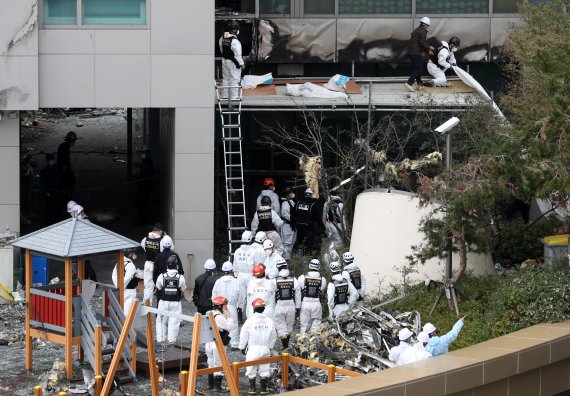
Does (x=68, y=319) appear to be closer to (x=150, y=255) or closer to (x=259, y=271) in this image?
(x=259, y=271)

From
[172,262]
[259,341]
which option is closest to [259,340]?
[259,341]

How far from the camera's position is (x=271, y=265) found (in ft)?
78.9

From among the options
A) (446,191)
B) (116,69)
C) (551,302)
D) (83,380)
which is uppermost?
(116,69)

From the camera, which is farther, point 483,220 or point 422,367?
point 483,220

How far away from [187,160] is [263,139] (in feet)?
18.0

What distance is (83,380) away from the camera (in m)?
20.3

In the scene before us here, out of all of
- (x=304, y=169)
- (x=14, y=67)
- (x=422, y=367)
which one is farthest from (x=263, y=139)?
(x=422, y=367)

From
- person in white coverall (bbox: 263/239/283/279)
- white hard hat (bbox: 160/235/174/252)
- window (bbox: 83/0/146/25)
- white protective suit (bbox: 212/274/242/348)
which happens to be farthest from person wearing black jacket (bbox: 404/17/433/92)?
white protective suit (bbox: 212/274/242/348)

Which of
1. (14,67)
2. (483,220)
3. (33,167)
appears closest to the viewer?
(483,220)

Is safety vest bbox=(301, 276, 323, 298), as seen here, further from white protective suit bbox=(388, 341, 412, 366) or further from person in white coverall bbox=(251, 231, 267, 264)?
white protective suit bbox=(388, 341, 412, 366)

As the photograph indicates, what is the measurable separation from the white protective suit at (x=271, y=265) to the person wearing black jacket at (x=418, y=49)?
6.82 meters

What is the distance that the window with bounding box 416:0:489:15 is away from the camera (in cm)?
3127

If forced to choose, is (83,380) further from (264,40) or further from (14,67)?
(264,40)

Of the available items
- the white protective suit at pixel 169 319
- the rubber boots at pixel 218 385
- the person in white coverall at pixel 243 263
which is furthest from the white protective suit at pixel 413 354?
the person in white coverall at pixel 243 263
